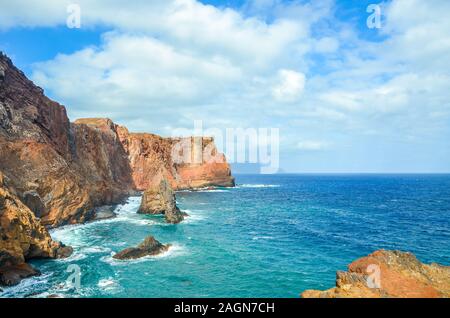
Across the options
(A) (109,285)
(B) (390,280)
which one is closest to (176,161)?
(A) (109,285)

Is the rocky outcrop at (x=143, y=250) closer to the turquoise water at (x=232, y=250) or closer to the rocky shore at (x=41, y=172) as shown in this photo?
the turquoise water at (x=232, y=250)

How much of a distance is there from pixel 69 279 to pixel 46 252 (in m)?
6.84

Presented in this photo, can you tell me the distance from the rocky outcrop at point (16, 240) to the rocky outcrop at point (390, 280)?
24432 millimetres

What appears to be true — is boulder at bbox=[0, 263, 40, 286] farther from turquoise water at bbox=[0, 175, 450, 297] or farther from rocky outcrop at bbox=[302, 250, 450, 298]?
rocky outcrop at bbox=[302, 250, 450, 298]

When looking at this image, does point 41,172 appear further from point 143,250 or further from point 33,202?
point 143,250

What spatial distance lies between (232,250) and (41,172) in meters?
29.0

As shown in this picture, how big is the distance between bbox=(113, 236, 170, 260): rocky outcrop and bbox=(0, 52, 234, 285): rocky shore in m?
6.22

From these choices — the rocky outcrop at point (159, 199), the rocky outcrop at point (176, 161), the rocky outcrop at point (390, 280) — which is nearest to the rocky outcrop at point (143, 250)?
the rocky outcrop at point (159, 199)

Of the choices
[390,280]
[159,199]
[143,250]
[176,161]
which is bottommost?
[143,250]

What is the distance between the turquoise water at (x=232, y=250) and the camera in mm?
25438

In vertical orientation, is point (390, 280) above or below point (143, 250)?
above

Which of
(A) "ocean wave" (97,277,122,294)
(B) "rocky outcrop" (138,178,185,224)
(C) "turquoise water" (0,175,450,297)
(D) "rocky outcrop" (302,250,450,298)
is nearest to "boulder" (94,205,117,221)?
(C) "turquoise water" (0,175,450,297)

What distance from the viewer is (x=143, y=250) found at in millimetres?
34281

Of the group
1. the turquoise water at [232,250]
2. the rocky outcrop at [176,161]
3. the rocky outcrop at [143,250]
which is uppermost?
the rocky outcrop at [176,161]
